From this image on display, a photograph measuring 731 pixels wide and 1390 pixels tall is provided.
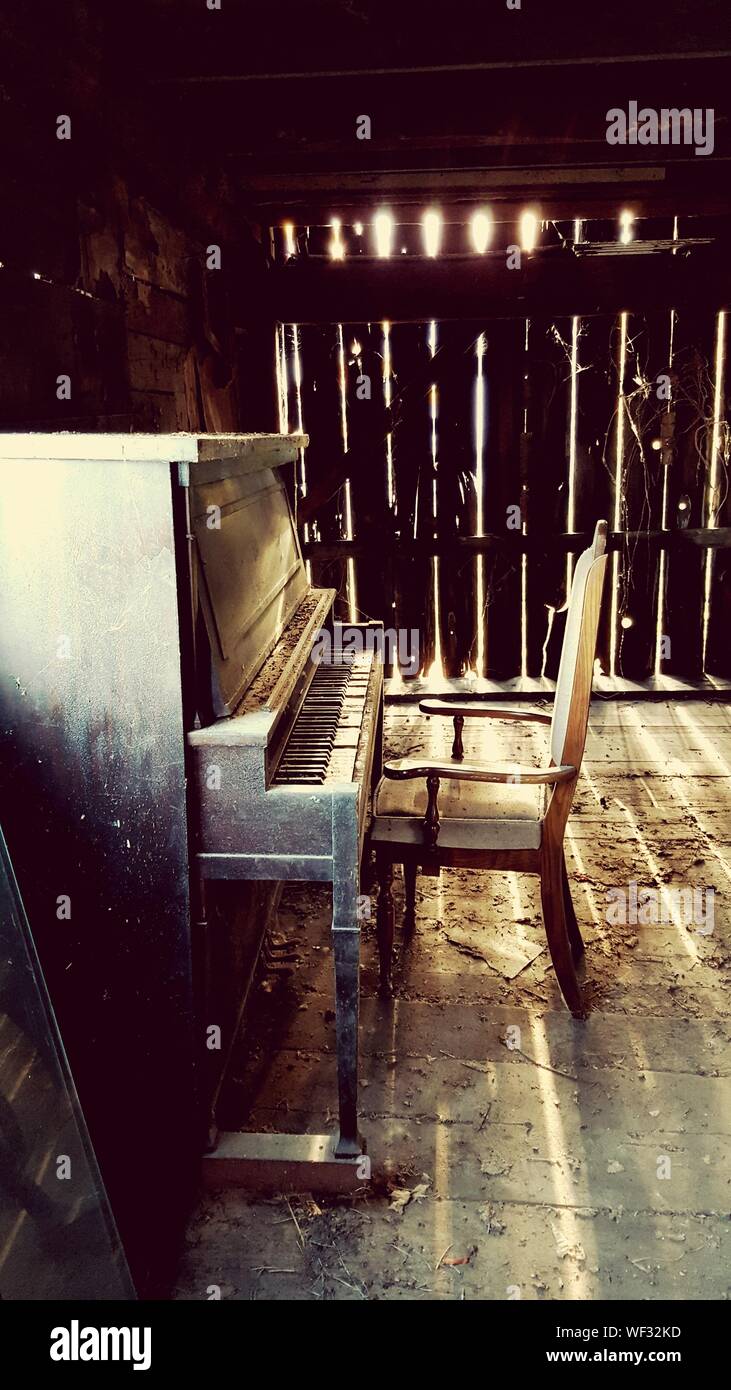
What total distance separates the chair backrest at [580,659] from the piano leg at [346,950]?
0.86 m

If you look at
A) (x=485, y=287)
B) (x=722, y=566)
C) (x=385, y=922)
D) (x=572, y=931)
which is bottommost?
(x=572, y=931)

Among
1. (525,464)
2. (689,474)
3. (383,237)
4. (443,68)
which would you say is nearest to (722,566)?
(689,474)

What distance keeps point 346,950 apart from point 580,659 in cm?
106

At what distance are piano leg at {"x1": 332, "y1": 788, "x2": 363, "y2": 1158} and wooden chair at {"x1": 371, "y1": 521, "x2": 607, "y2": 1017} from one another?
2.06 ft

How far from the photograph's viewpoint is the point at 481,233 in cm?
575

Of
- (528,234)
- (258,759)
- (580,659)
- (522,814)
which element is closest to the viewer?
(258,759)

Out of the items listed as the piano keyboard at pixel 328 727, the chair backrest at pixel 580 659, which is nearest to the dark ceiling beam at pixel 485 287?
the piano keyboard at pixel 328 727

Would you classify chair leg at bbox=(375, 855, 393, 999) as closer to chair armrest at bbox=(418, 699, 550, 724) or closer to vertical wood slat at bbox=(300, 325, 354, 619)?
chair armrest at bbox=(418, 699, 550, 724)

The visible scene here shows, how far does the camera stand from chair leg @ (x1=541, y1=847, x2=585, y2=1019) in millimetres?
2879

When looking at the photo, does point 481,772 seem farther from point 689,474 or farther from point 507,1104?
point 689,474

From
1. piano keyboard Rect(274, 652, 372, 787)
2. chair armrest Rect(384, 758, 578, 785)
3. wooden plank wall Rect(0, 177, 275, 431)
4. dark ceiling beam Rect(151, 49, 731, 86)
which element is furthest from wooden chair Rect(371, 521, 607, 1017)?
dark ceiling beam Rect(151, 49, 731, 86)

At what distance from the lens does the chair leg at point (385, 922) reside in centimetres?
291

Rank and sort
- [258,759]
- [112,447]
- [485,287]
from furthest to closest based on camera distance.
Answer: [485,287], [258,759], [112,447]
